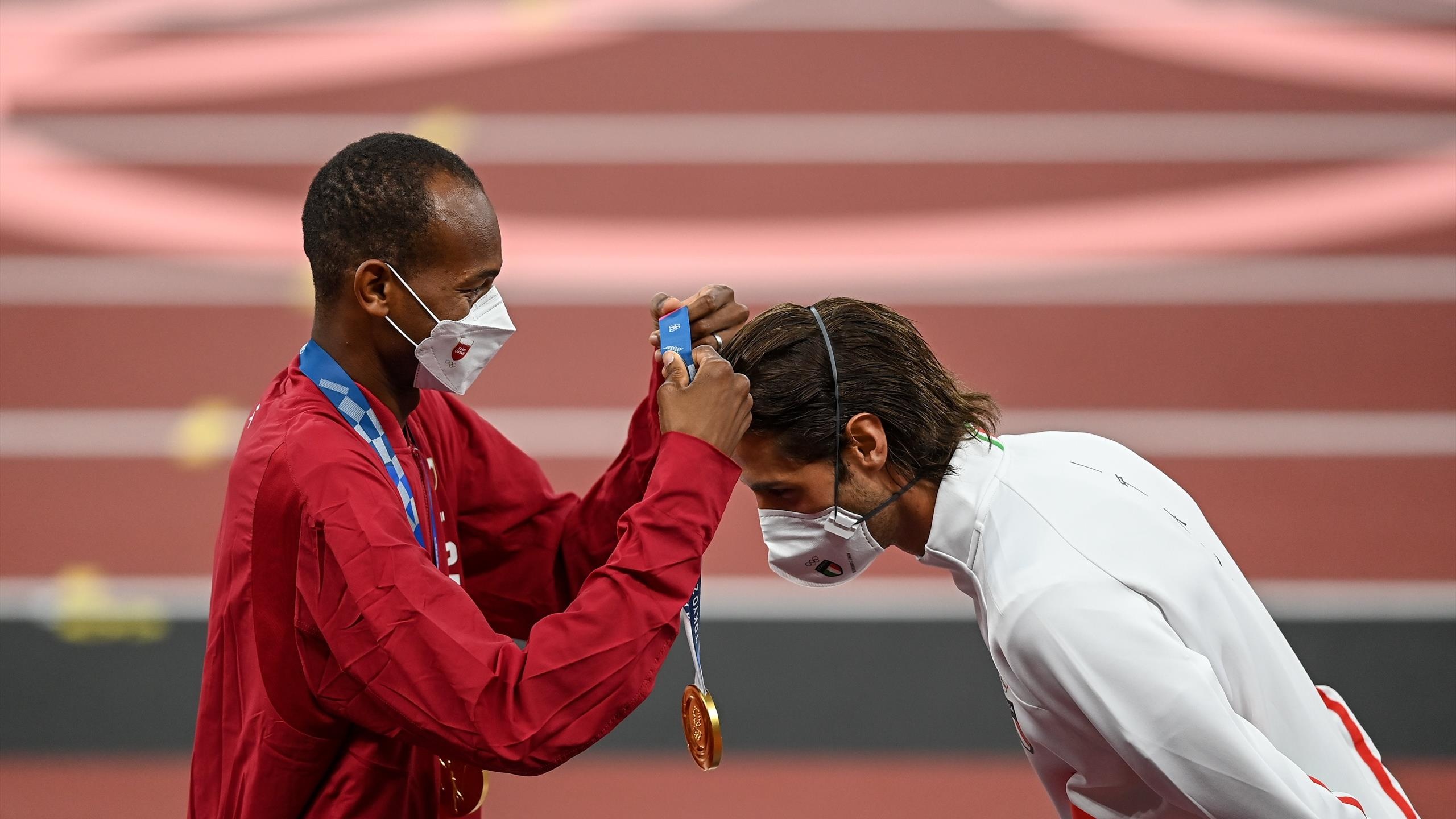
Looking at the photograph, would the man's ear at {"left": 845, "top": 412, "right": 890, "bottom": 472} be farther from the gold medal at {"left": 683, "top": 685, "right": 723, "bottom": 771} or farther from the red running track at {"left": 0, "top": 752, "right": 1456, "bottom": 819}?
the red running track at {"left": 0, "top": 752, "right": 1456, "bottom": 819}

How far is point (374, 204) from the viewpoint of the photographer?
1.59 meters

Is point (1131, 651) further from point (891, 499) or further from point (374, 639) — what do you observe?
point (374, 639)

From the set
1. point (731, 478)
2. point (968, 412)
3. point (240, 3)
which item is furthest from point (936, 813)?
point (240, 3)

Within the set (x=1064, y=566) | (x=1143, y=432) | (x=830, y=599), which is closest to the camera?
(x=1064, y=566)

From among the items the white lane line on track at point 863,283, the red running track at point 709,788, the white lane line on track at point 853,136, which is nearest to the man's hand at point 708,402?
the red running track at point 709,788

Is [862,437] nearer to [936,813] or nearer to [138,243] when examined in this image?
[936,813]

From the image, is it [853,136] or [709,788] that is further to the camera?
[853,136]

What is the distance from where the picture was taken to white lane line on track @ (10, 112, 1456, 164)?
16.7ft

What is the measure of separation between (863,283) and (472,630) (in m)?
3.68

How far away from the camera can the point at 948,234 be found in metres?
5.02

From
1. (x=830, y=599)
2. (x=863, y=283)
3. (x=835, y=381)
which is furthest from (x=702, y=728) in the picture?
(x=863, y=283)

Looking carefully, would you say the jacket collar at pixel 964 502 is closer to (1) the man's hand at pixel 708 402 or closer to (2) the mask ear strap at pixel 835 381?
(2) the mask ear strap at pixel 835 381

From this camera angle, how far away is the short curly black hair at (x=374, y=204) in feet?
5.20

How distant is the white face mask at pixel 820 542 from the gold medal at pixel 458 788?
1.78 ft
